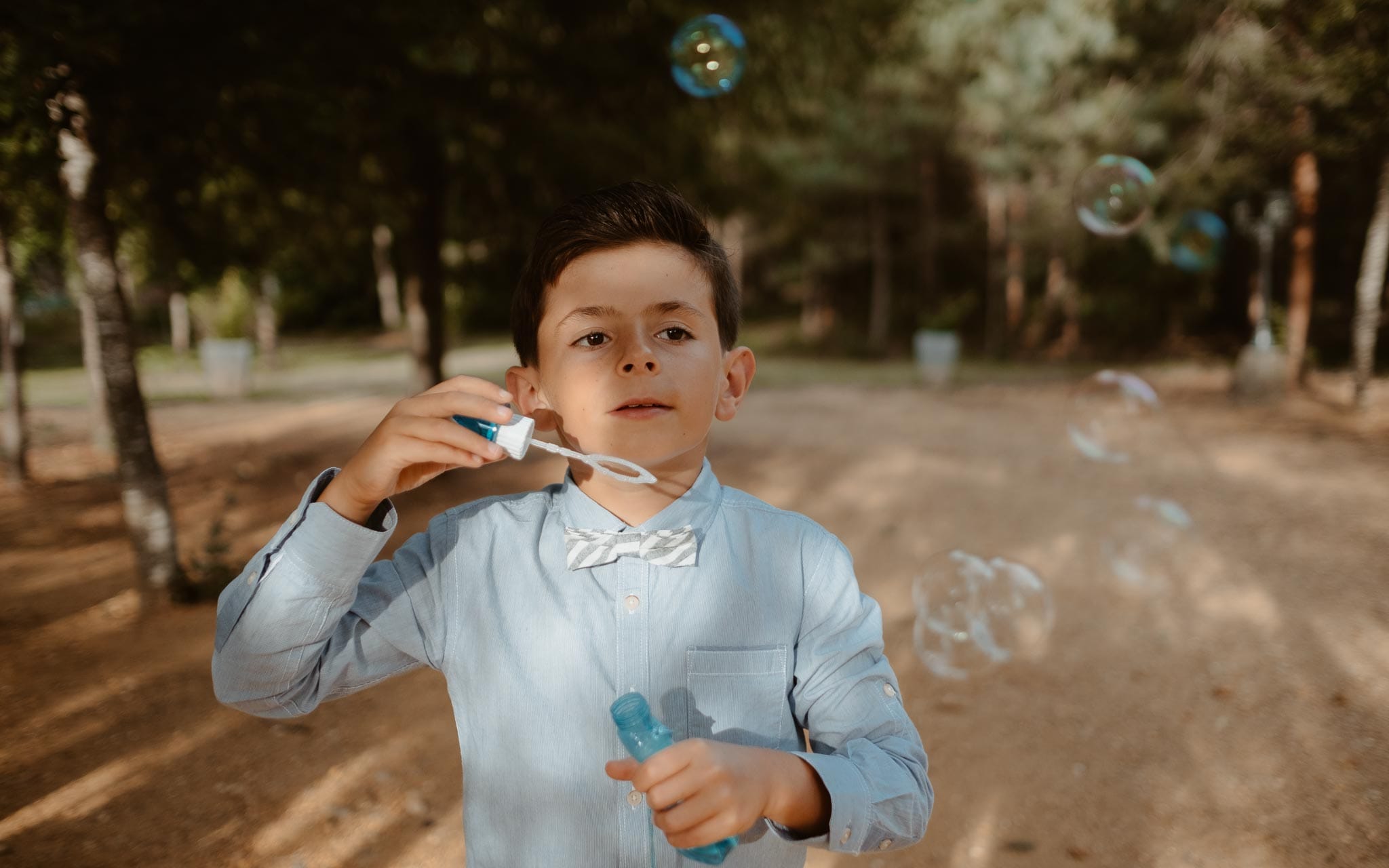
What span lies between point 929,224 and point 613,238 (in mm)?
21543

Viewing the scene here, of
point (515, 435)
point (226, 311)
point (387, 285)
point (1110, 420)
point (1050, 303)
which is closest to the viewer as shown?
point (515, 435)

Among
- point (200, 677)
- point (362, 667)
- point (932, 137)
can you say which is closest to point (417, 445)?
point (362, 667)

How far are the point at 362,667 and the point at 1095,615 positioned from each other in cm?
474

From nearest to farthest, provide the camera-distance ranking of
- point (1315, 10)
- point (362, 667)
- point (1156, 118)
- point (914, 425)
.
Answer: point (362, 667) → point (1315, 10) → point (914, 425) → point (1156, 118)

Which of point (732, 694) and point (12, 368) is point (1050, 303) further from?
point (732, 694)

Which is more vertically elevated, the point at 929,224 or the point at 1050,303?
the point at 929,224

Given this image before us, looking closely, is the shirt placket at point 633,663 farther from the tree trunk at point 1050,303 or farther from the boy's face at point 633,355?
the tree trunk at point 1050,303

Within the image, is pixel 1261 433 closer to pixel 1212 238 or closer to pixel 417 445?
pixel 1212 238

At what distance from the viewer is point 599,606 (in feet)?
4.60

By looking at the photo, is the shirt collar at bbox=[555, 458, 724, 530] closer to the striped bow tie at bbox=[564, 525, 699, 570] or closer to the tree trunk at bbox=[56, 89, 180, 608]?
the striped bow tie at bbox=[564, 525, 699, 570]

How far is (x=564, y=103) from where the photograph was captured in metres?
6.66

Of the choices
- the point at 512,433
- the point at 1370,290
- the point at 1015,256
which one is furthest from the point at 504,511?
the point at 1015,256

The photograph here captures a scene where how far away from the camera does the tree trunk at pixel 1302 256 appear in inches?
465

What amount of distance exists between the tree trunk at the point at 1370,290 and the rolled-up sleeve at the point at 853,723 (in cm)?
1181
